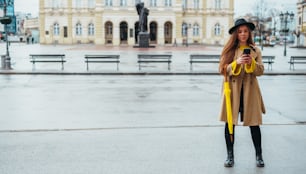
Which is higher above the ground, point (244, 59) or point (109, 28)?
point (109, 28)

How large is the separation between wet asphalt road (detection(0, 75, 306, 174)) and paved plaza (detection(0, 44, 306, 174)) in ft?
0.05

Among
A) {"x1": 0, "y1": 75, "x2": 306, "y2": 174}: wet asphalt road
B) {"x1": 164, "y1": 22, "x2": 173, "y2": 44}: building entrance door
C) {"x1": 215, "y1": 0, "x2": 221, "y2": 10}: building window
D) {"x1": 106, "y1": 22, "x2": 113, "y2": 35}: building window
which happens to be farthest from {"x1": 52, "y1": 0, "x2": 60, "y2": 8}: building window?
{"x1": 0, "y1": 75, "x2": 306, "y2": 174}: wet asphalt road

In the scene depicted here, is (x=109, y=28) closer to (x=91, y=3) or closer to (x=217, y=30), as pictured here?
(x=91, y=3)

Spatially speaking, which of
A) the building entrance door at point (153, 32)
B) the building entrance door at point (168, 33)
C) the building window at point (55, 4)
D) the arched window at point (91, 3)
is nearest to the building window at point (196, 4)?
the building entrance door at point (168, 33)

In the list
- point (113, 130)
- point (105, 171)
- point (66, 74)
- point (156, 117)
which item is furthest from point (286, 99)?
point (66, 74)

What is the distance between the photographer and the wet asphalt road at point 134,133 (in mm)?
6266

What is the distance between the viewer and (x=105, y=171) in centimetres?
596

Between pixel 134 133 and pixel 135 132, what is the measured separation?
0.31 ft

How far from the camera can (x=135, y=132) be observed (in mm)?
8352

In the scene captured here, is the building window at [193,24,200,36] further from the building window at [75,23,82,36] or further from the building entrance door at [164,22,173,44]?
the building window at [75,23,82,36]

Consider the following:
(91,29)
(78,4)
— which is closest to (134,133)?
(91,29)

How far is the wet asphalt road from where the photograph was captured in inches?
247

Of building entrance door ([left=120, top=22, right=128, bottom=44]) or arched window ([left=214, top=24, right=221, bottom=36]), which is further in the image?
arched window ([left=214, top=24, right=221, bottom=36])

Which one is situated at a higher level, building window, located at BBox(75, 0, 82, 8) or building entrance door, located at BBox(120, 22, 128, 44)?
building window, located at BBox(75, 0, 82, 8)
